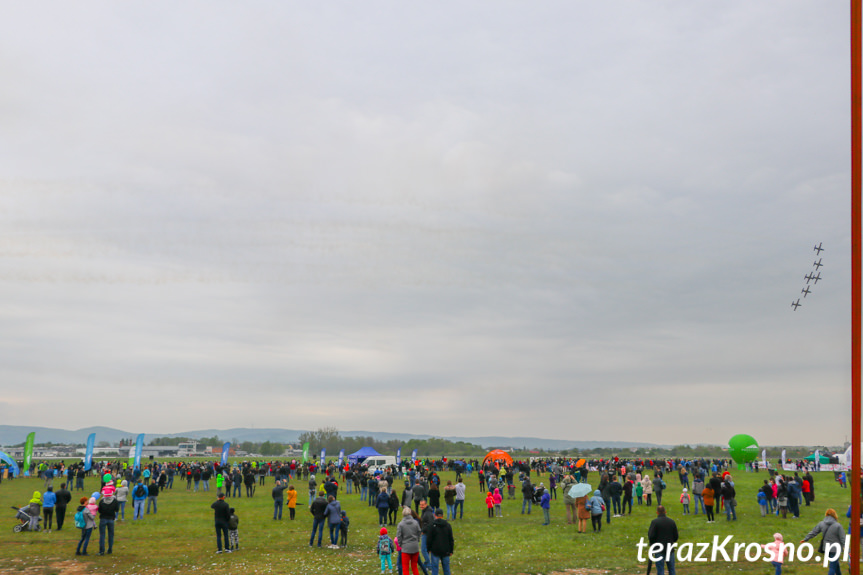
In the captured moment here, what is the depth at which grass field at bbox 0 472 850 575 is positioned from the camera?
16.0 metres

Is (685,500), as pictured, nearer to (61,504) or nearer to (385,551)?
(385,551)

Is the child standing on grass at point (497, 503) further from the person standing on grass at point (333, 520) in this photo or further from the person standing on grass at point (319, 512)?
the person standing on grass at point (319, 512)

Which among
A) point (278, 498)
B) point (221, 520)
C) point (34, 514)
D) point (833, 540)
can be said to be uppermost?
point (833, 540)

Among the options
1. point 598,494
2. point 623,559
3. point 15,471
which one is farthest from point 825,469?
point 15,471

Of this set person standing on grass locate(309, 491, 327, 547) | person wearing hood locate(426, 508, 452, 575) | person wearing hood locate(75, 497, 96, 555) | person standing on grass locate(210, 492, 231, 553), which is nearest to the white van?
person standing on grass locate(309, 491, 327, 547)

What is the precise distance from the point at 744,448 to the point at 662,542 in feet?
167

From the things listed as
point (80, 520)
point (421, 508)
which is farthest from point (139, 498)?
point (421, 508)

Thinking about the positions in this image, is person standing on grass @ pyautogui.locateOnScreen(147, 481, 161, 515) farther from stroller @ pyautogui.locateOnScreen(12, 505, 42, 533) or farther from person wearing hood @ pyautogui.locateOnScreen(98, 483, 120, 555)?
person wearing hood @ pyautogui.locateOnScreen(98, 483, 120, 555)

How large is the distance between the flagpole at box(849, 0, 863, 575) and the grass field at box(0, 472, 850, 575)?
26.8 ft

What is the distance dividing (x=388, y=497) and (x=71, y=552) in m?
10.2

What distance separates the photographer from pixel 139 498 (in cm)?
2473

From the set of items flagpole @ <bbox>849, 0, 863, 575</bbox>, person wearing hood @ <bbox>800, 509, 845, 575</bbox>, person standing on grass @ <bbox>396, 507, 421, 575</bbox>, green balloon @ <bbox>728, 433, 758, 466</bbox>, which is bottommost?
green balloon @ <bbox>728, 433, 758, 466</bbox>

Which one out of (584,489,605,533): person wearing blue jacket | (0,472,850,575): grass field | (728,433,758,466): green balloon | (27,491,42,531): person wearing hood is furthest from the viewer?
(728,433,758,466): green balloon

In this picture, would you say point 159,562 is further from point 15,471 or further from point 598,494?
point 15,471
